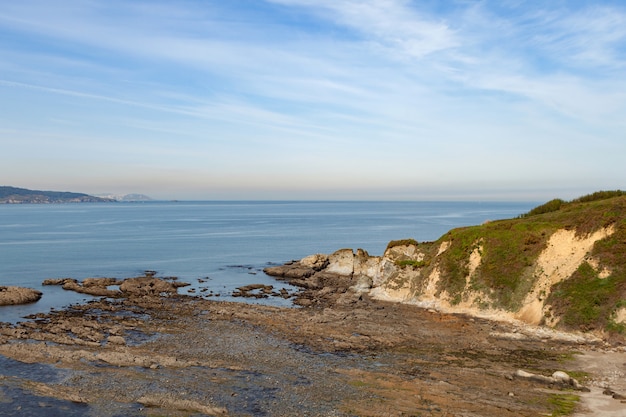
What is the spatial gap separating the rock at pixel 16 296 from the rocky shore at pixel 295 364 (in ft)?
25.7

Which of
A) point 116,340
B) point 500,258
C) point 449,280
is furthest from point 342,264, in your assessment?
point 116,340

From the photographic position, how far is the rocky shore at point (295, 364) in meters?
28.9

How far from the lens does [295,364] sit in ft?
122

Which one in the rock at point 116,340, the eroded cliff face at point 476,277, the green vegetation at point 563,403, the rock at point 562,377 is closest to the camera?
the green vegetation at point 563,403

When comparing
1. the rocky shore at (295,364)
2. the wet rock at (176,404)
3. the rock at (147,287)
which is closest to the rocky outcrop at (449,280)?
the rocky shore at (295,364)

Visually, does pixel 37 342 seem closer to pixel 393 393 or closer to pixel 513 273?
pixel 393 393

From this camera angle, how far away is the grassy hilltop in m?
46.8

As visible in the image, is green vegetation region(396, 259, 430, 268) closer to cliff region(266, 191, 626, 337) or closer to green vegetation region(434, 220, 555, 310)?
cliff region(266, 191, 626, 337)

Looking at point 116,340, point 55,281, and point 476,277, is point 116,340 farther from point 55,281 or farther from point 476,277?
point 476,277

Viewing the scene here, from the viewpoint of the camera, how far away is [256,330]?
47.8 meters

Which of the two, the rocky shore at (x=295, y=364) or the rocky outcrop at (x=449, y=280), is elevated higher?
the rocky outcrop at (x=449, y=280)

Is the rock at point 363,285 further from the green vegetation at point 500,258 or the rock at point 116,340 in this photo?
the rock at point 116,340

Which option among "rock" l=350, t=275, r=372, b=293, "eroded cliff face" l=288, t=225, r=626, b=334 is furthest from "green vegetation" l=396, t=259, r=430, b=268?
"rock" l=350, t=275, r=372, b=293

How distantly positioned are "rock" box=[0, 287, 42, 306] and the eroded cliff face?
145 ft
